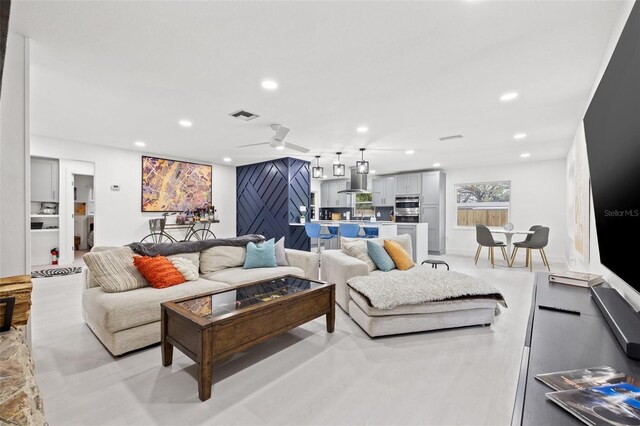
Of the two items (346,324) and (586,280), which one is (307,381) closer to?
(346,324)

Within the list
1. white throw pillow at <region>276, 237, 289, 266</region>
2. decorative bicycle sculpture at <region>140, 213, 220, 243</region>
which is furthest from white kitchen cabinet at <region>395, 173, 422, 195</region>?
white throw pillow at <region>276, 237, 289, 266</region>

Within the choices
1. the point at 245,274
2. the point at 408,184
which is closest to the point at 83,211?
the point at 245,274

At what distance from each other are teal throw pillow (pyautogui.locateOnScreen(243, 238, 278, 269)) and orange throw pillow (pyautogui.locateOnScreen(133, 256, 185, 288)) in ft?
2.97

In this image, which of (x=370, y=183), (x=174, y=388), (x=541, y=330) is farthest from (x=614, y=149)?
(x=370, y=183)

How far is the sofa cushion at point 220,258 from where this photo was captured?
3482mm

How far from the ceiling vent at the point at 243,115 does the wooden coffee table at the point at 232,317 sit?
237 cm

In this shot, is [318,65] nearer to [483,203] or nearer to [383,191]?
[383,191]

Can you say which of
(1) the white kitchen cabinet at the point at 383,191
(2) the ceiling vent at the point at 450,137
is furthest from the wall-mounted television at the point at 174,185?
(2) the ceiling vent at the point at 450,137

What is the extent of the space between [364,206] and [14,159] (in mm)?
8716

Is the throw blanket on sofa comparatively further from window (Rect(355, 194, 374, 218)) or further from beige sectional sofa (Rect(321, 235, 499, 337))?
window (Rect(355, 194, 374, 218))

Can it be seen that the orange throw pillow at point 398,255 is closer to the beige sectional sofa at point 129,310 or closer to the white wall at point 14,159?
the beige sectional sofa at point 129,310

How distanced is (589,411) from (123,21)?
3.17m

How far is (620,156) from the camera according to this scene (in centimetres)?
132

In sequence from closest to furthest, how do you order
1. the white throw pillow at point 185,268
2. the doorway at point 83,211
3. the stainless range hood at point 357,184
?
the white throw pillow at point 185,268 → the stainless range hood at point 357,184 → the doorway at point 83,211
